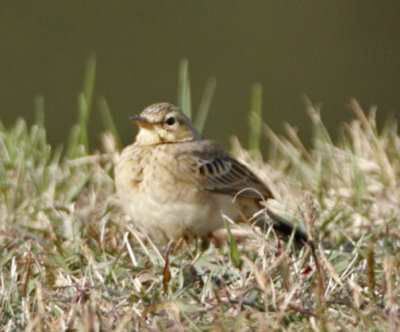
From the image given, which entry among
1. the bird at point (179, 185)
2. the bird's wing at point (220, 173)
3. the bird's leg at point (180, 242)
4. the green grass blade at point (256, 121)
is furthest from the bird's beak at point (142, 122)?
the green grass blade at point (256, 121)

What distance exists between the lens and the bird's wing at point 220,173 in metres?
5.76

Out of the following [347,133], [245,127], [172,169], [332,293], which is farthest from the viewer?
[245,127]

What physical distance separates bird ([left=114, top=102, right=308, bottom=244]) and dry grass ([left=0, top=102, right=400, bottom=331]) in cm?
11

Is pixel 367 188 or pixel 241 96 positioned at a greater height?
pixel 367 188

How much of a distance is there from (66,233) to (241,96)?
32.2 ft

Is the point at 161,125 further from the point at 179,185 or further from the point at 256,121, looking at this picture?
the point at 256,121

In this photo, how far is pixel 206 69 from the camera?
15.3m

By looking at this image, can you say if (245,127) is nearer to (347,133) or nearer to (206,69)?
(206,69)

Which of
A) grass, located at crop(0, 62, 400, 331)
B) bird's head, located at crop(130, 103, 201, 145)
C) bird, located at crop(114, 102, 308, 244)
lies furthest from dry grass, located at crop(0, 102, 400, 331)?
bird's head, located at crop(130, 103, 201, 145)

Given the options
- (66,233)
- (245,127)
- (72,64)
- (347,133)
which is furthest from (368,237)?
(72,64)

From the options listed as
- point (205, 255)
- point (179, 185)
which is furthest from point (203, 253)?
point (179, 185)

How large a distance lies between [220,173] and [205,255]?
2.95 feet

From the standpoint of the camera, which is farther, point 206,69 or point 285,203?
point 206,69

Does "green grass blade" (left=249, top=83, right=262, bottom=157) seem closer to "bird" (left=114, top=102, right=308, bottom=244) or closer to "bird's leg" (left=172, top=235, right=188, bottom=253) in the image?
"bird" (left=114, top=102, right=308, bottom=244)
